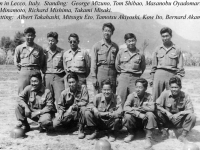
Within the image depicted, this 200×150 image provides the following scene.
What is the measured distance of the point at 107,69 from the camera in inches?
246

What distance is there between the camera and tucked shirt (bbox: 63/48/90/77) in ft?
20.2

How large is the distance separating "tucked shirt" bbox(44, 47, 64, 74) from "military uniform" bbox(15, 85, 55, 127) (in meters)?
0.78

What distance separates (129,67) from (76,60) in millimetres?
1298

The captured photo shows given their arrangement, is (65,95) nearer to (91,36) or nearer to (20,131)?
(20,131)

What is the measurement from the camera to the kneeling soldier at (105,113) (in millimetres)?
5188

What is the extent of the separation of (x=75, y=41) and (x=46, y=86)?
1.35m

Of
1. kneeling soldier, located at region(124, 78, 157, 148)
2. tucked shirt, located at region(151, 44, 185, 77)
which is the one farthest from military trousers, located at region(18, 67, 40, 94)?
tucked shirt, located at region(151, 44, 185, 77)

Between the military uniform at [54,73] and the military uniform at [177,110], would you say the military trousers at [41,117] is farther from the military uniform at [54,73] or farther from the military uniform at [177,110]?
the military uniform at [177,110]

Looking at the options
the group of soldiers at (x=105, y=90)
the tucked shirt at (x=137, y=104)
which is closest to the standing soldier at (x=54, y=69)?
the group of soldiers at (x=105, y=90)

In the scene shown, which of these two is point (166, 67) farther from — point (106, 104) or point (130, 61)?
point (106, 104)

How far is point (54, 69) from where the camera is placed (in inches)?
250

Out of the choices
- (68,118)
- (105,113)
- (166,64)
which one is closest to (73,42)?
(68,118)

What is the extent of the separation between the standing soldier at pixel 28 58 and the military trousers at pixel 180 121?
3202 mm

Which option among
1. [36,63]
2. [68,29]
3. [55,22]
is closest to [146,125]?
[36,63]
